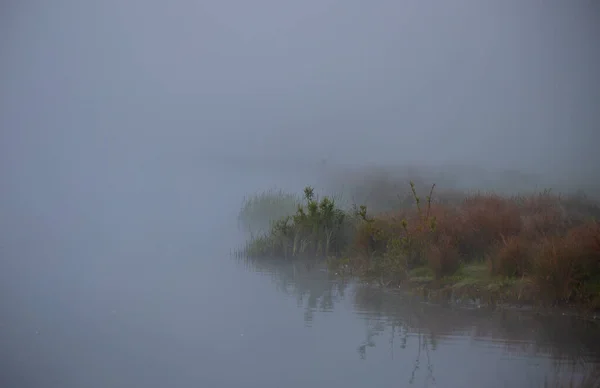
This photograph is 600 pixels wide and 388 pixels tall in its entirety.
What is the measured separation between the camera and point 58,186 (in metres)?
25.2

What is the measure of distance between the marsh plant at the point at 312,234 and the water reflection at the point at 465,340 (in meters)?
2.25

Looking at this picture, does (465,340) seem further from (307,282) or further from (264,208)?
(264,208)

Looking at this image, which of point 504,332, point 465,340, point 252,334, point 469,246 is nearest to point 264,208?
point 469,246

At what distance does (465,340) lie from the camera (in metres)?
5.92

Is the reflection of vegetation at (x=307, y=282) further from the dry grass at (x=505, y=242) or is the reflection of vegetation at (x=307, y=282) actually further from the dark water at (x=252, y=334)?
the dry grass at (x=505, y=242)

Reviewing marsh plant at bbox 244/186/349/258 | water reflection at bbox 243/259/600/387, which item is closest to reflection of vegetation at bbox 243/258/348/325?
water reflection at bbox 243/259/600/387

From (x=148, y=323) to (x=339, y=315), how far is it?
2.05m

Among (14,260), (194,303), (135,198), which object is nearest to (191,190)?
(135,198)

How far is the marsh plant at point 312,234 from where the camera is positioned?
10.4m

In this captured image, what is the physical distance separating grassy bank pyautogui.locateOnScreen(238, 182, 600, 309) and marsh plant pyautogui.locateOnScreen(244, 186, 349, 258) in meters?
0.02

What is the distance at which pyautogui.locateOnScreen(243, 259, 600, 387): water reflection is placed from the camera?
5.02 m

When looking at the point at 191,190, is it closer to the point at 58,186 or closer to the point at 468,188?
the point at 58,186

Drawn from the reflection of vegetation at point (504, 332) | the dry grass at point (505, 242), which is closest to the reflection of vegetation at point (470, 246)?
the dry grass at point (505, 242)

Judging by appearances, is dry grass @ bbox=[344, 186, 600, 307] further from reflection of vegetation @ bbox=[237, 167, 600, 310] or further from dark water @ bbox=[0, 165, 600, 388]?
dark water @ bbox=[0, 165, 600, 388]
